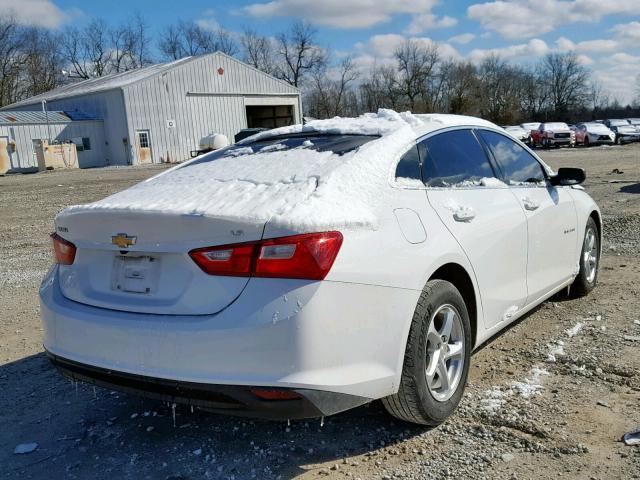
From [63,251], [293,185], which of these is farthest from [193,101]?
[293,185]

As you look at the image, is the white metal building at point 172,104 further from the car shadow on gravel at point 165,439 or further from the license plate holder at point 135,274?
the license plate holder at point 135,274

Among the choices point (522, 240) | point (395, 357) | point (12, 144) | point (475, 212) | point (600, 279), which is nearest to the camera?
point (395, 357)

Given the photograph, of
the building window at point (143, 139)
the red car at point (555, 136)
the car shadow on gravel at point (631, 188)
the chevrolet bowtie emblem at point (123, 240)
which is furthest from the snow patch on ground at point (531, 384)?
the building window at point (143, 139)

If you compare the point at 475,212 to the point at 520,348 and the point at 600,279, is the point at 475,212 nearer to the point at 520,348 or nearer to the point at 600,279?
the point at 520,348

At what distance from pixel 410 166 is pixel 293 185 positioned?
738mm

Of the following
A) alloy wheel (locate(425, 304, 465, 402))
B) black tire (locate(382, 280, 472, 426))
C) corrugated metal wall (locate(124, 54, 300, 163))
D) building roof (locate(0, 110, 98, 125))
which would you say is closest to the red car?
corrugated metal wall (locate(124, 54, 300, 163))

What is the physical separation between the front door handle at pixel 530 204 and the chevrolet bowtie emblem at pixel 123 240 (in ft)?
8.59

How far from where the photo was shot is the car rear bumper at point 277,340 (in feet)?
7.79

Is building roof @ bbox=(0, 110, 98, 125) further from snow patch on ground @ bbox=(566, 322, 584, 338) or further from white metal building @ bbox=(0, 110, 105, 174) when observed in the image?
snow patch on ground @ bbox=(566, 322, 584, 338)

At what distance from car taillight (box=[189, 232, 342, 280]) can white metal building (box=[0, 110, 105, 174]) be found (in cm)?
3911

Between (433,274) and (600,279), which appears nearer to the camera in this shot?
(433,274)

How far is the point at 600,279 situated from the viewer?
5.83 m

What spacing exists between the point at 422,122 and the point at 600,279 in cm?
330

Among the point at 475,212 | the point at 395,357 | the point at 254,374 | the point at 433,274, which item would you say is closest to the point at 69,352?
the point at 254,374
